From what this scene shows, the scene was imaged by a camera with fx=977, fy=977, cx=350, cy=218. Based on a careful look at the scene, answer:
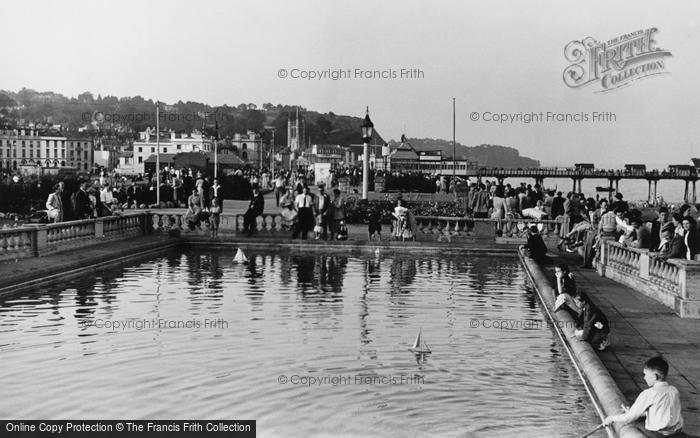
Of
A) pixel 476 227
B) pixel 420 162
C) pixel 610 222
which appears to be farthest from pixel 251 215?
pixel 420 162

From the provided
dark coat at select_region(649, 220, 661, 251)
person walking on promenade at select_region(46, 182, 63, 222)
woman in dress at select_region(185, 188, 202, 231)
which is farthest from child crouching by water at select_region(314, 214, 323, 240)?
dark coat at select_region(649, 220, 661, 251)

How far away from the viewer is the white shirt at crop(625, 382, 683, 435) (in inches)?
321

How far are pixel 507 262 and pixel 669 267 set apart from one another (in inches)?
407

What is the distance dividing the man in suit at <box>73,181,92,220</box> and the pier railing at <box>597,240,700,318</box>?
1409cm

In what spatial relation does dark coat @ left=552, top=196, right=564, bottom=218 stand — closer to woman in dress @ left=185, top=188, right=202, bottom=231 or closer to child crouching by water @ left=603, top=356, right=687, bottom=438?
woman in dress @ left=185, top=188, right=202, bottom=231

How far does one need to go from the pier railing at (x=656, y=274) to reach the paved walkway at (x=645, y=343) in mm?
198

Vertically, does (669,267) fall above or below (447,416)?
above

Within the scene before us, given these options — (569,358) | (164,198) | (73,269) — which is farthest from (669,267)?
(164,198)

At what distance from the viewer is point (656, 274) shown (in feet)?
57.7

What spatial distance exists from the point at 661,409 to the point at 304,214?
22.1 m

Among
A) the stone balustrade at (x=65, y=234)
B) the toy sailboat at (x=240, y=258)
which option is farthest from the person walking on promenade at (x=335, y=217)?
the stone balustrade at (x=65, y=234)

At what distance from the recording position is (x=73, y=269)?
21.5 m

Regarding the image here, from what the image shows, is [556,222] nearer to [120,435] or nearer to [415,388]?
[415,388]

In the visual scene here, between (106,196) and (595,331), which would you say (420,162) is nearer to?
(106,196)
